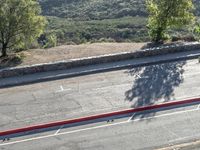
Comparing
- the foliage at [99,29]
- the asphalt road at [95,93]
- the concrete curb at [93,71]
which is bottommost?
the foliage at [99,29]

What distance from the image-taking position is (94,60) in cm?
2766

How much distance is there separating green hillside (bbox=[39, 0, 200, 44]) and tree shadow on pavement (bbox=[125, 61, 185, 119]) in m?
31.6

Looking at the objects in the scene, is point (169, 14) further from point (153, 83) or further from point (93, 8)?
point (93, 8)

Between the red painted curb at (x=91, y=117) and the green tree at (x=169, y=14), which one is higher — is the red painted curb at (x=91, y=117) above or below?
below

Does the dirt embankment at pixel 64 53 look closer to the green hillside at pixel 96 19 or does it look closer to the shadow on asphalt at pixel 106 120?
the shadow on asphalt at pixel 106 120

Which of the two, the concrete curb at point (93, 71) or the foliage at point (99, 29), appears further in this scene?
the foliage at point (99, 29)

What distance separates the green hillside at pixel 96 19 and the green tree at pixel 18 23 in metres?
28.5

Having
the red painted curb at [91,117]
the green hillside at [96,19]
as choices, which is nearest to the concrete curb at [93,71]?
the red painted curb at [91,117]

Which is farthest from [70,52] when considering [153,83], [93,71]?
[153,83]

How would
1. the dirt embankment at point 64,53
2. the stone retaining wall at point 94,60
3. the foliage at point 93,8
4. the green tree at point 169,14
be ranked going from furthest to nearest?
the foliage at point 93,8 < the green tree at point 169,14 < the dirt embankment at point 64,53 < the stone retaining wall at point 94,60

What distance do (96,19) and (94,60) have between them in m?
53.1

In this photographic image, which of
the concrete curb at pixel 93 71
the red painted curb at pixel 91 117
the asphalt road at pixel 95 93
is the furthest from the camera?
the concrete curb at pixel 93 71

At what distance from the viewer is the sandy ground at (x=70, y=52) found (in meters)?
28.3

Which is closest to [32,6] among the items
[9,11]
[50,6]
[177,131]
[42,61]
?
[9,11]
